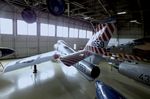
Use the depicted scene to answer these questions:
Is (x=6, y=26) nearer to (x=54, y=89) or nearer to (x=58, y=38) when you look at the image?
(x=58, y=38)

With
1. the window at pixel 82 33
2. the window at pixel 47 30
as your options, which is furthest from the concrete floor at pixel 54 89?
the window at pixel 82 33

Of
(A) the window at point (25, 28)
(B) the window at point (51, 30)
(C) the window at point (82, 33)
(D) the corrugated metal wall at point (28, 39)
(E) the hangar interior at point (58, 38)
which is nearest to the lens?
(E) the hangar interior at point (58, 38)

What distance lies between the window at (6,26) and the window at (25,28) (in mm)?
634

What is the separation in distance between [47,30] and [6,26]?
3.84m

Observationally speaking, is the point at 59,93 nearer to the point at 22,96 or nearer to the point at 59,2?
the point at 22,96

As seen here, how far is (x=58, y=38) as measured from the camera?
1334 cm

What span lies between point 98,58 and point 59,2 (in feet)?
7.63

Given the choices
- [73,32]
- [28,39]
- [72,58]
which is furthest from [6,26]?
[72,58]

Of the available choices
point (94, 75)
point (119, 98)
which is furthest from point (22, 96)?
point (119, 98)

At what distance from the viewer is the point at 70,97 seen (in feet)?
10.7

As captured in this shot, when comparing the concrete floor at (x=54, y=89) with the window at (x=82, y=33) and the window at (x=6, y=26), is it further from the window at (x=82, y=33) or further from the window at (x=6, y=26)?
the window at (x=82, y=33)

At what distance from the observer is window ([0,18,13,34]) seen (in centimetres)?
918

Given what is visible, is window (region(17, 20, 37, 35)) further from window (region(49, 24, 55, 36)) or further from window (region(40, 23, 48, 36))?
window (region(49, 24, 55, 36))

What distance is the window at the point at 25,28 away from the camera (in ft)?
33.6
